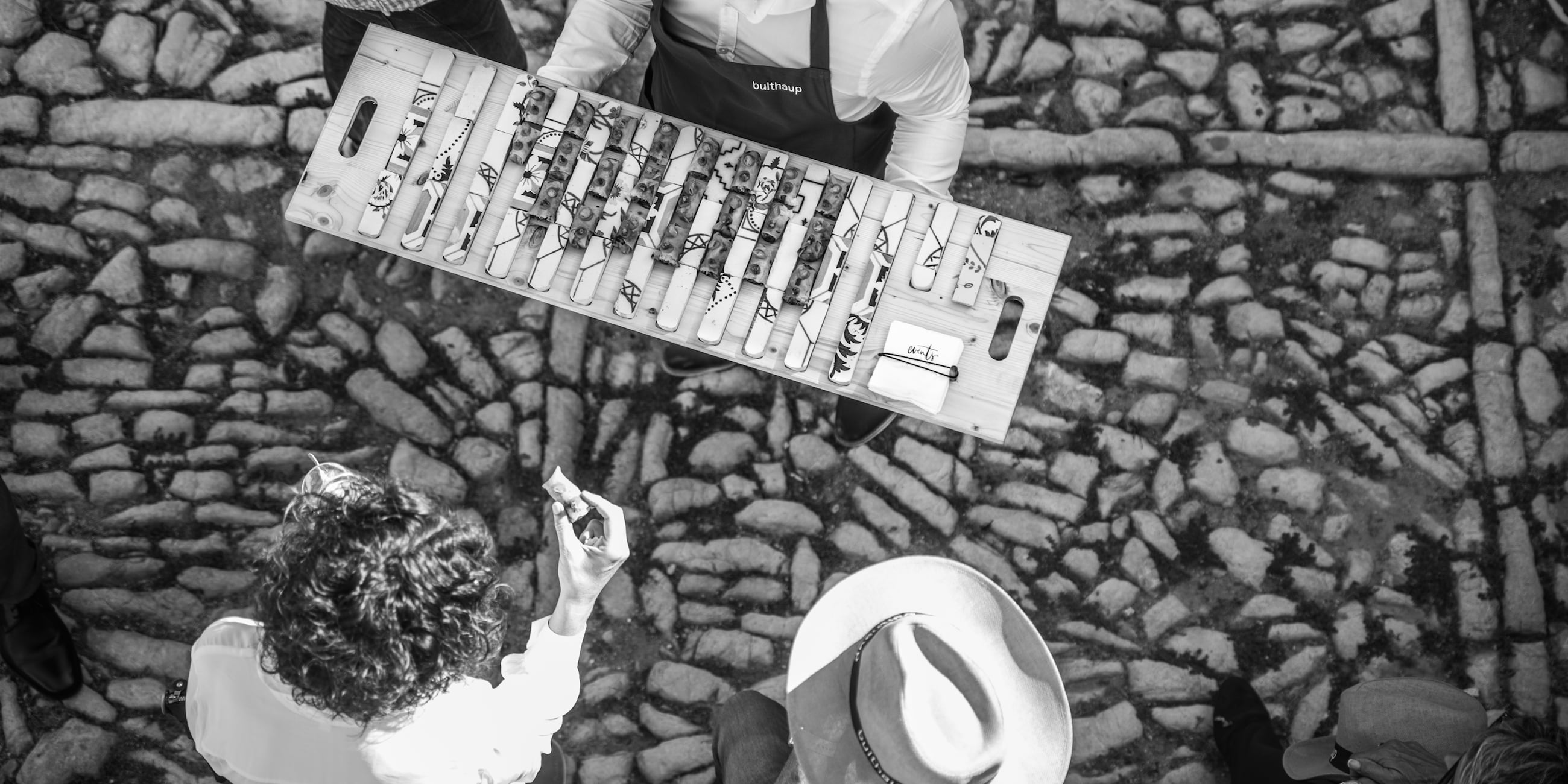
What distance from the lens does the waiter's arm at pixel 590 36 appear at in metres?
3.45

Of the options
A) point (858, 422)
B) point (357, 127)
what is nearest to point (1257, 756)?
point (858, 422)

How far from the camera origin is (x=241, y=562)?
4.25 m

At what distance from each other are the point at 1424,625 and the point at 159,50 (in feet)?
20.2

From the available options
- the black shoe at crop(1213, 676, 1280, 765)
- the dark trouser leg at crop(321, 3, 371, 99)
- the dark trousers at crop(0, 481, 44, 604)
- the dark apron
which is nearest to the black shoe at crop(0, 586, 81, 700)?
the dark trousers at crop(0, 481, 44, 604)

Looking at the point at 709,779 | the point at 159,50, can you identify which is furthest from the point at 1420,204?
the point at 159,50

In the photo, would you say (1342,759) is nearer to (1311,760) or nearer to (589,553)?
(1311,760)

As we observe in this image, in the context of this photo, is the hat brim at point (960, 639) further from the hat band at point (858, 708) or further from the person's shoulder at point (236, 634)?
the person's shoulder at point (236, 634)

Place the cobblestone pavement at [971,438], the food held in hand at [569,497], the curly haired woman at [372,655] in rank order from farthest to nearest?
the cobblestone pavement at [971,438]
the food held in hand at [569,497]
the curly haired woman at [372,655]

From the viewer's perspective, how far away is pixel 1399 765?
11.5 feet

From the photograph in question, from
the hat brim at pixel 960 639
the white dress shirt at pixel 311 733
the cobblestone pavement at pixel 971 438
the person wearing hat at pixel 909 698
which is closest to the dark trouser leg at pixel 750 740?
the person wearing hat at pixel 909 698

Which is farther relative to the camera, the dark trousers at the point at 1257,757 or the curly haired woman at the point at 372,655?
the dark trousers at the point at 1257,757

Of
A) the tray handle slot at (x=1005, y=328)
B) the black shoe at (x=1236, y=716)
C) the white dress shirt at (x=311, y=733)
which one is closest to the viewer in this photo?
the white dress shirt at (x=311, y=733)

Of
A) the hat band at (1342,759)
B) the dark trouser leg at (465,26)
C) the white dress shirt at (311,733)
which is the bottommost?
the white dress shirt at (311,733)

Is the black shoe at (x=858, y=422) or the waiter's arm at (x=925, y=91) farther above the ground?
the waiter's arm at (x=925, y=91)
